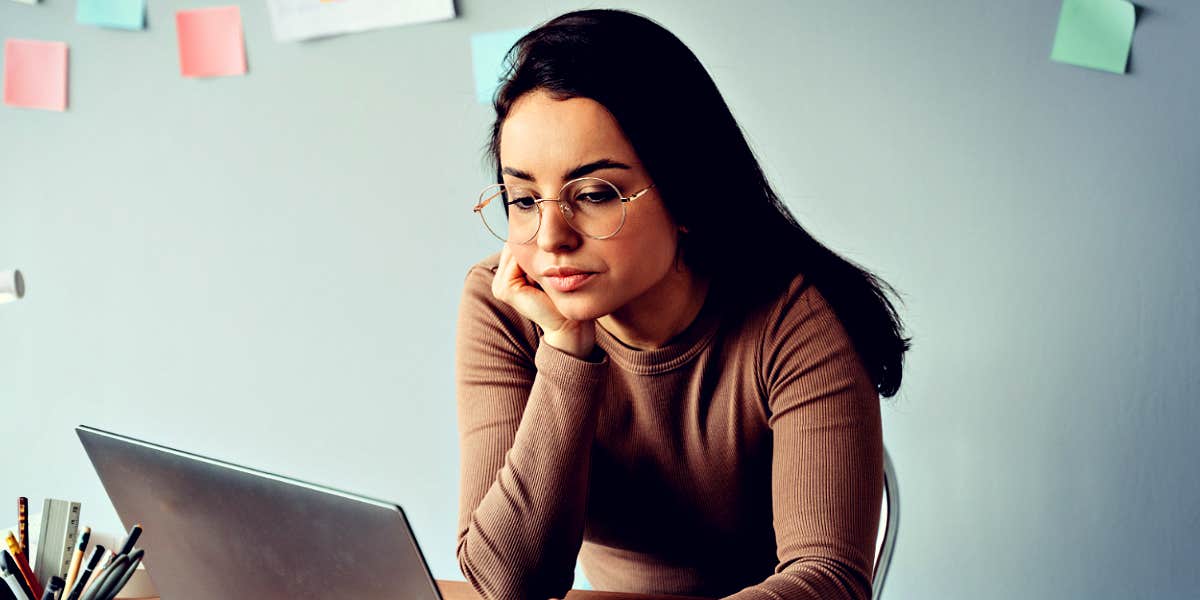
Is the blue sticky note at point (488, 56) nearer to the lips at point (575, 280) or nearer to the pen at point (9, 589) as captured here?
the lips at point (575, 280)

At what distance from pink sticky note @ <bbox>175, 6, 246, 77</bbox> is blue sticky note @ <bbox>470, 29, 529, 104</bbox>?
43 centimetres

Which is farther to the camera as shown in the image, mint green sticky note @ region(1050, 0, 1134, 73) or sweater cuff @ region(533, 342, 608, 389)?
mint green sticky note @ region(1050, 0, 1134, 73)

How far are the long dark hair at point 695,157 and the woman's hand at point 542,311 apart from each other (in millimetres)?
116

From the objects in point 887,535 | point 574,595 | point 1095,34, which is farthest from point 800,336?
point 1095,34

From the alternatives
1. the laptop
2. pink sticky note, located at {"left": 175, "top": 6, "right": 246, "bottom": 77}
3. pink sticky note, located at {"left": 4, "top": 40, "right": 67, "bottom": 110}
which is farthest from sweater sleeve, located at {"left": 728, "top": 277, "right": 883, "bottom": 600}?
pink sticky note, located at {"left": 4, "top": 40, "right": 67, "bottom": 110}

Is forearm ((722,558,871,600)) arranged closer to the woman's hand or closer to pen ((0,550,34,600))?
the woman's hand

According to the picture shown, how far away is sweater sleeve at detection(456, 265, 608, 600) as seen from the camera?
1012 mm

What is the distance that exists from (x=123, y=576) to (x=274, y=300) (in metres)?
1.17

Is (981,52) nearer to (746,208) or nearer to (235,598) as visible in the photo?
(746,208)

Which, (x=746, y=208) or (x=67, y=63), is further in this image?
(x=67, y=63)

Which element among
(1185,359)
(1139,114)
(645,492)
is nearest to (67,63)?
(645,492)

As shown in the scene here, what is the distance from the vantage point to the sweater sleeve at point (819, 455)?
0.95 metres

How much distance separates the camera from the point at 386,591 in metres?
0.72

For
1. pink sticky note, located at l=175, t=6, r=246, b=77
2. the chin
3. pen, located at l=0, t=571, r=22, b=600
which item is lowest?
pen, located at l=0, t=571, r=22, b=600
